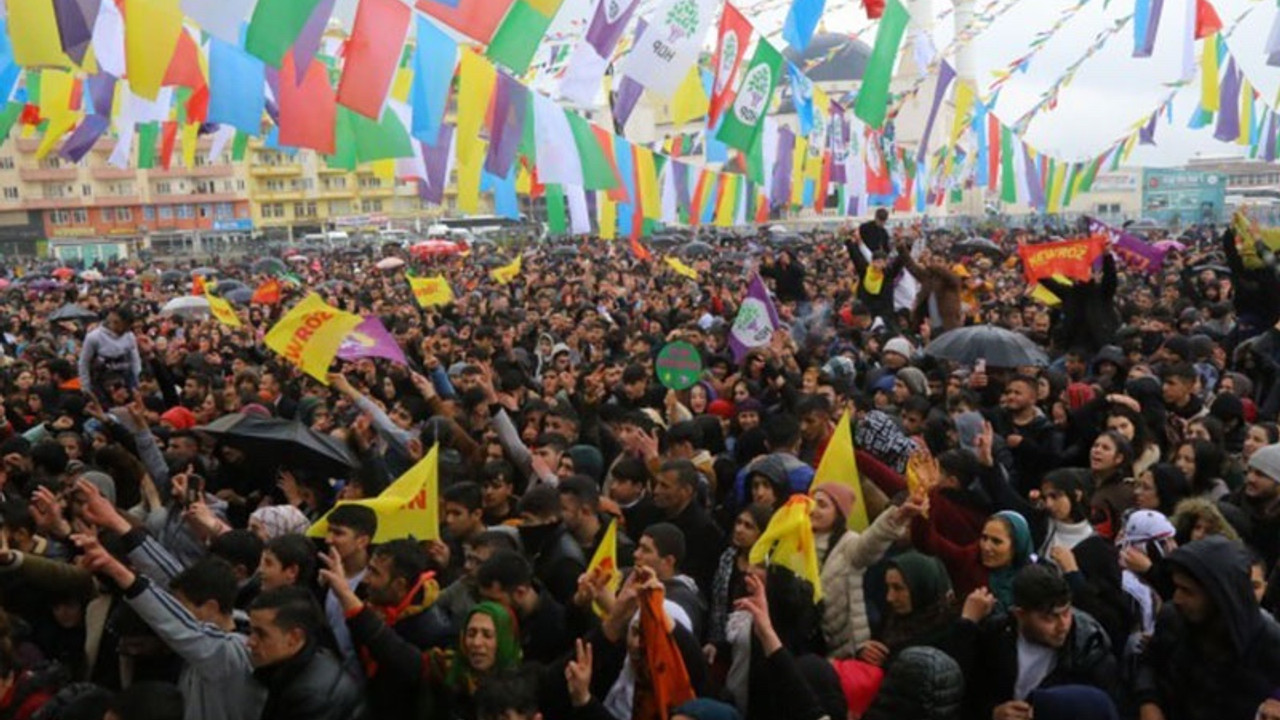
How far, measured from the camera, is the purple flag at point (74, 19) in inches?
237

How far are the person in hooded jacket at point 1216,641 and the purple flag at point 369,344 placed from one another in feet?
17.7

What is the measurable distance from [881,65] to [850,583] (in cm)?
785

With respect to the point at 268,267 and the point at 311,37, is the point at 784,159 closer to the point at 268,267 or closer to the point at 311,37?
the point at 311,37

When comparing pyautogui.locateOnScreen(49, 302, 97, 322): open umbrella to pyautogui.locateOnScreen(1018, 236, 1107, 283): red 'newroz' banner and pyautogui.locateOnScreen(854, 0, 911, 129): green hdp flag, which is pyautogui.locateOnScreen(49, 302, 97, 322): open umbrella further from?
pyautogui.locateOnScreen(1018, 236, 1107, 283): red 'newroz' banner

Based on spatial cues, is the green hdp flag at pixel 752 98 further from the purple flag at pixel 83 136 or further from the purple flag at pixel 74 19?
the purple flag at pixel 83 136

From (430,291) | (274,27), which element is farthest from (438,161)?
(430,291)

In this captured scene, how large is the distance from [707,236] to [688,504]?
38.6 metres

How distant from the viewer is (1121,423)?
6.17 metres

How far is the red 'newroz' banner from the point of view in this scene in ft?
36.1

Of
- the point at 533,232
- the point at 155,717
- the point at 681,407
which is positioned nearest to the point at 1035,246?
the point at 681,407

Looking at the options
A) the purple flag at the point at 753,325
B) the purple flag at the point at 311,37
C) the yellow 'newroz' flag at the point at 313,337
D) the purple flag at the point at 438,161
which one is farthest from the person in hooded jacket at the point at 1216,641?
the purple flag at the point at 438,161

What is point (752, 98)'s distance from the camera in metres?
10.5

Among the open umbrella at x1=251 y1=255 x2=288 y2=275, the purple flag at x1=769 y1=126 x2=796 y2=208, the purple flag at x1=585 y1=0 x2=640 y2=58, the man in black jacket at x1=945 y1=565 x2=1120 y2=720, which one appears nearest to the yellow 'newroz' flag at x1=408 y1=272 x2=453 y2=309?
the purple flag at x1=769 y1=126 x2=796 y2=208

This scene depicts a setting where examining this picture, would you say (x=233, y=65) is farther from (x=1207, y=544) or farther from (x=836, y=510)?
(x=1207, y=544)
